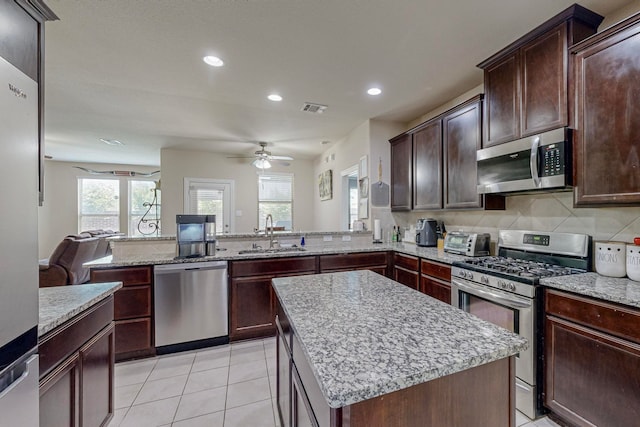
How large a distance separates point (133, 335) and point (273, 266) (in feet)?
4.70

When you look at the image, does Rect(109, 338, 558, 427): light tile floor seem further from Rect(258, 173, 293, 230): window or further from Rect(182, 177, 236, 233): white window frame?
Rect(258, 173, 293, 230): window

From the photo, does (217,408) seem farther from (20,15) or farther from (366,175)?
(366,175)

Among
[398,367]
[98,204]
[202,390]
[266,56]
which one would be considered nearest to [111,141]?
[98,204]

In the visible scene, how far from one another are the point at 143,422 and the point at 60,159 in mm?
7511

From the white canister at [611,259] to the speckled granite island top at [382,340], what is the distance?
1.39 m

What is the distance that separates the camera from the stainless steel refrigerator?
80 centimetres

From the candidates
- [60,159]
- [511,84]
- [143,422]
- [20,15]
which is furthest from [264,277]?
[60,159]

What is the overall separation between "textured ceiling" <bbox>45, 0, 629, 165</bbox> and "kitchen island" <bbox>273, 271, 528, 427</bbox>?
1944 mm

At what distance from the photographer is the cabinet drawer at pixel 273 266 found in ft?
9.39

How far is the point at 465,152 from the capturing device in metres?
2.78

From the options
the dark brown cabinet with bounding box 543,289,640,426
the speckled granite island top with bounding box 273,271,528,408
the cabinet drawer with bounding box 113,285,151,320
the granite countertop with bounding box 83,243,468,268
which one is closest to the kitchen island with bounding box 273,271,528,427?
the speckled granite island top with bounding box 273,271,528,408

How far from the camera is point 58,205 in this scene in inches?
266

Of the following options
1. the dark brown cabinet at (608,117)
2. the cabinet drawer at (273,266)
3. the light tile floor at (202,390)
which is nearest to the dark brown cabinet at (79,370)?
the light tile floor at (202,390)

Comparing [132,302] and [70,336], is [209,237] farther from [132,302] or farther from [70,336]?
[70,336]
